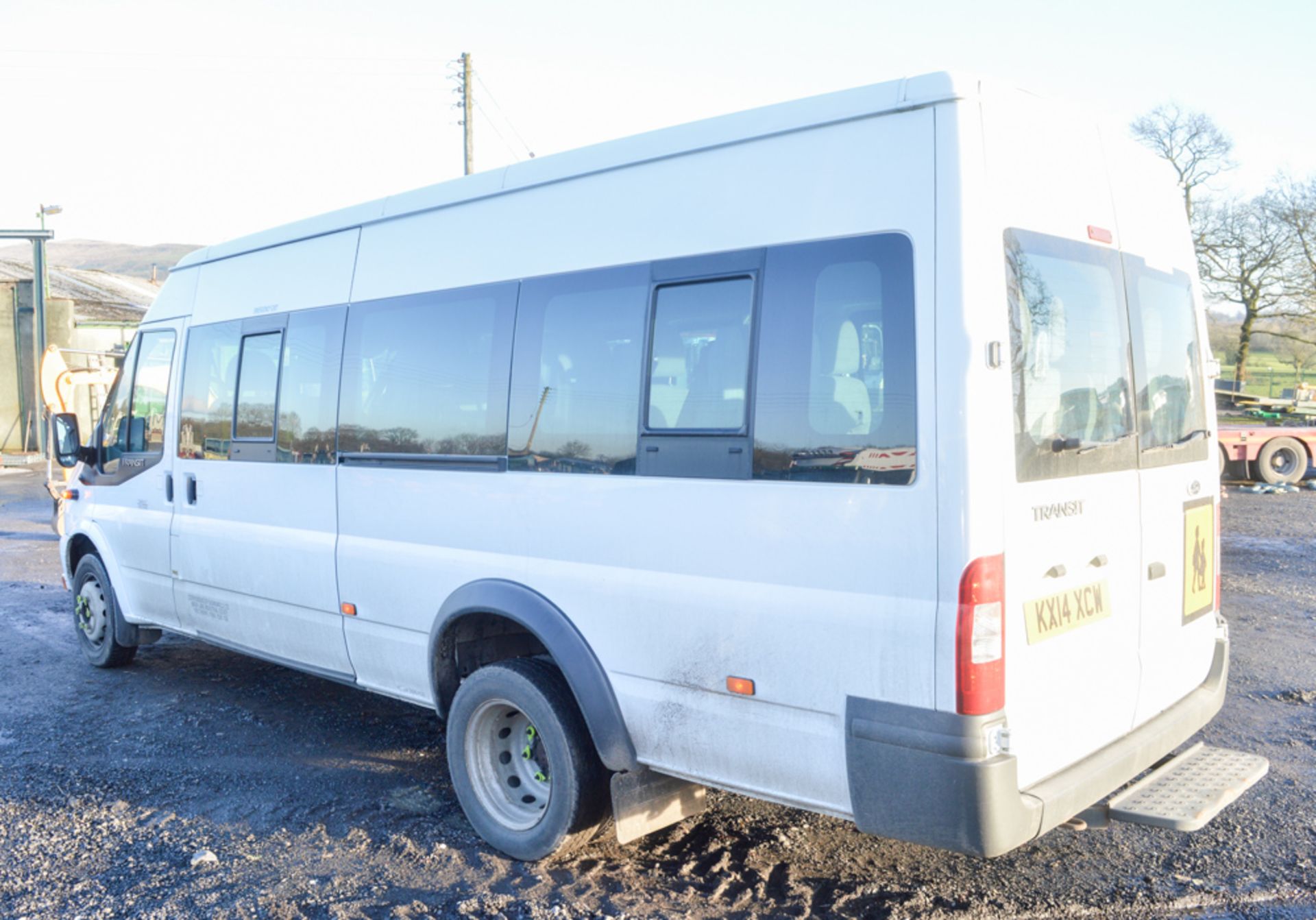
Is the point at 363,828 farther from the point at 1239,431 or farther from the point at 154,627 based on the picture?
the point at 1239,431

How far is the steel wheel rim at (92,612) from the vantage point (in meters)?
7.34

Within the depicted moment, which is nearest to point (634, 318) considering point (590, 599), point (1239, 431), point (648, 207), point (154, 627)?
point (648, 207)

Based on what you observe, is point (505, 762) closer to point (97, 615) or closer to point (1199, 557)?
point (1199, 557)

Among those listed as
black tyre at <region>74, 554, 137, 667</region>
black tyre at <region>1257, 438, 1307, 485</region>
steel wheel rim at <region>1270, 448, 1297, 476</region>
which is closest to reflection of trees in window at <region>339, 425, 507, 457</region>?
black tyre at <region>74, 554, 137, 667</region>

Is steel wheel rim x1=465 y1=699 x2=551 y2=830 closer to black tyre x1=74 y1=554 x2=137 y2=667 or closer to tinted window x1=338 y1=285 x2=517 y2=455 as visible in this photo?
tinted window x1=338 y1=285 x2=517 y2=455

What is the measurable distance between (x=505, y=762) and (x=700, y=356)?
1964 mm

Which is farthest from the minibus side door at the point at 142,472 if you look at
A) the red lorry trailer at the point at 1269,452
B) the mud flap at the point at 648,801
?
the red lorry trailer at the point at 1269,452

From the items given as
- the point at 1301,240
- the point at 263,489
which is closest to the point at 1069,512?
the point at 263,489

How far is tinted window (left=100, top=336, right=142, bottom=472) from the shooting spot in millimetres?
6938

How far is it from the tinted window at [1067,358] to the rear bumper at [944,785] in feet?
2.60

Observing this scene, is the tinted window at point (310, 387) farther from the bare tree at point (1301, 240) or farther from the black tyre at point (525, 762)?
the bare tree at point (1301, 240)

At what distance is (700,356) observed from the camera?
12.4ft

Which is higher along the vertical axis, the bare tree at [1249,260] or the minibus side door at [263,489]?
the bare tree at [1249,260]

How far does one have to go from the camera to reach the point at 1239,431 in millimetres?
17812
